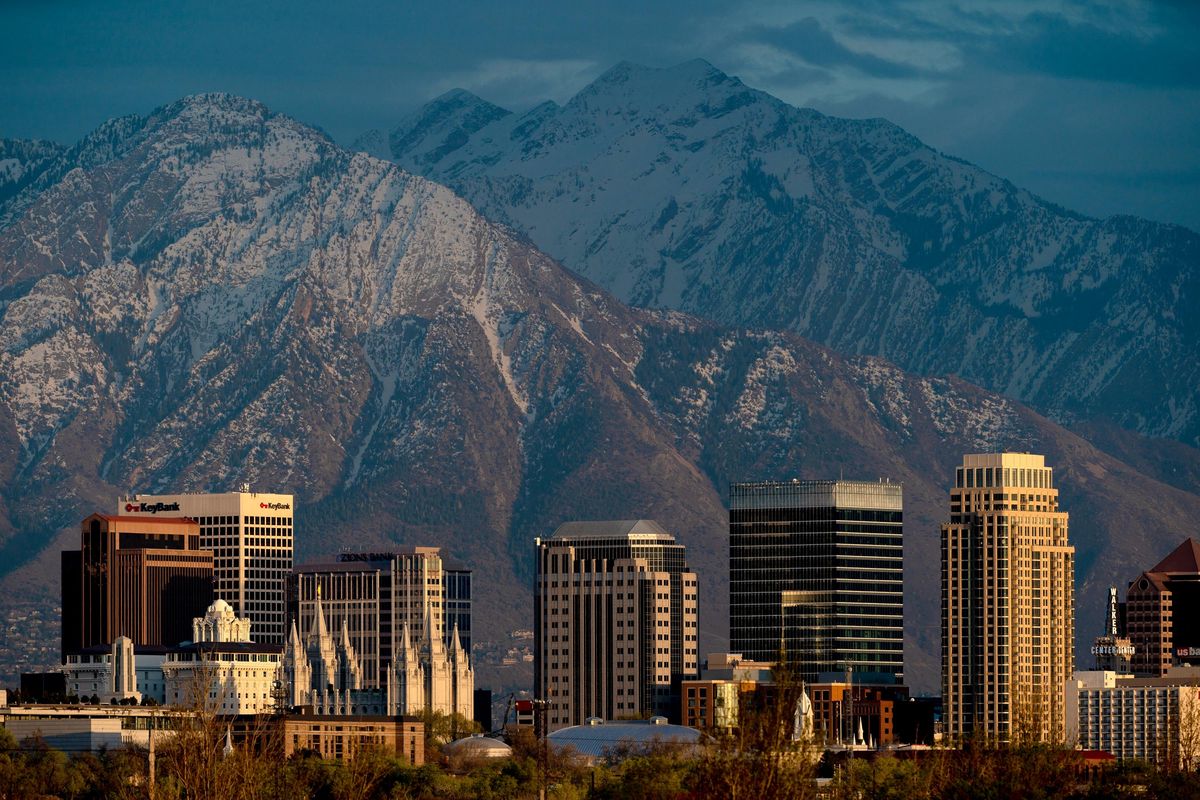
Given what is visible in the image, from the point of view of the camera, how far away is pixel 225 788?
641 ft

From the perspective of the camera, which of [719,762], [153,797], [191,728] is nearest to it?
[719,762]

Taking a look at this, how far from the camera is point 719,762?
151 meters

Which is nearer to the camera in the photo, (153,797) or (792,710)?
(792,710)

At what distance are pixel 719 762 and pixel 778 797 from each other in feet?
10.2

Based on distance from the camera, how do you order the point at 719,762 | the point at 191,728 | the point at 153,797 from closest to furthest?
the point at 719,762 → the point at 153,797 → the point at 191,728

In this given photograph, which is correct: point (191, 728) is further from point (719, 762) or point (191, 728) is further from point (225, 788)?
point (719, 762)

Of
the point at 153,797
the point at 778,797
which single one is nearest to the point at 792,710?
the point at 778,797

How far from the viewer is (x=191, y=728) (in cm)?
19412

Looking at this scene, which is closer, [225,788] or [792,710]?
[792,710]

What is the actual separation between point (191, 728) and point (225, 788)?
13.9 ft

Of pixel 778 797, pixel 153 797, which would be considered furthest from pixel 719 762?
pixel 153 797

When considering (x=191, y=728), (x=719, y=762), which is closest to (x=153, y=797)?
(x=191, y=728)

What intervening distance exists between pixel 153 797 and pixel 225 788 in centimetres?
1521

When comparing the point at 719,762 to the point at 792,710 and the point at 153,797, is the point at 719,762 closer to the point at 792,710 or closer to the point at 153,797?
the point at 792,710
